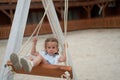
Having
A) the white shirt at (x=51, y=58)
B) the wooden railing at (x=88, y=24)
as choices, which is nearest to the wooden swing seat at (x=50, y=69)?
the white shirt at (x=51, y=58)

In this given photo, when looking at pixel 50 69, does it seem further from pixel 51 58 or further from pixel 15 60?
pixel 51 58

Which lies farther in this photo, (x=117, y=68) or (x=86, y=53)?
(x=86, y=53)

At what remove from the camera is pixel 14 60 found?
7.39 feet

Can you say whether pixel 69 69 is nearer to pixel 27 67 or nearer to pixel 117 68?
pixel 27 67

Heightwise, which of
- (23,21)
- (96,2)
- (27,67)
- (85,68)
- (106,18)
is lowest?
(85,68)

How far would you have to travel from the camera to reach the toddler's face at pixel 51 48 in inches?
117

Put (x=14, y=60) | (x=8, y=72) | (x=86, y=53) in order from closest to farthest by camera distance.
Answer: (x=14, y=60)
(x=8, y=72)
(x=86, y=53)

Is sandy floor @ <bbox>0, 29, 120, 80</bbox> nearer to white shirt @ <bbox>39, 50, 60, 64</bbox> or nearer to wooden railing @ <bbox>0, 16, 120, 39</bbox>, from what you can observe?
white shirt @ <bbox>39, 50, 60, 64</bbox>

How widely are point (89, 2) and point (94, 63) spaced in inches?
307

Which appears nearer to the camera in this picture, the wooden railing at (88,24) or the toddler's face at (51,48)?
the toddler's face at (51,48)

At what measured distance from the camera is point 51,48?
3.02 metres

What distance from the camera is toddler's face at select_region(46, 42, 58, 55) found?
298 cm

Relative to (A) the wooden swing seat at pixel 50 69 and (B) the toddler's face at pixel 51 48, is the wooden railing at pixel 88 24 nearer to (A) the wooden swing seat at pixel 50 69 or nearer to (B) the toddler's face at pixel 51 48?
(B) the toddler's face at pixel 51 48

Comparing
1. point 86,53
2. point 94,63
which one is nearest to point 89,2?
point 86,53
